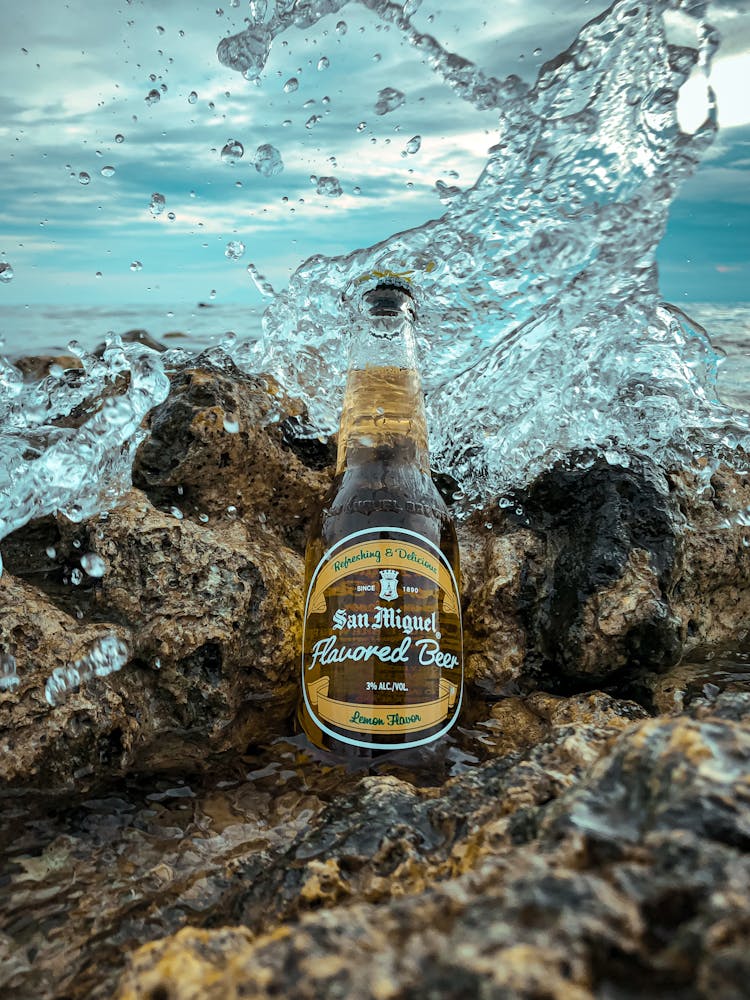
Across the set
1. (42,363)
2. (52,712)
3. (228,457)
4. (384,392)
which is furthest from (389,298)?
(42,363)

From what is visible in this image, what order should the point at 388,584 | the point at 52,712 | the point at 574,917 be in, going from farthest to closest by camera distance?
the point at 388,584 → the point at 52,712 → the point at 574,917

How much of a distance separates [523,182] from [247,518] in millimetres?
1602

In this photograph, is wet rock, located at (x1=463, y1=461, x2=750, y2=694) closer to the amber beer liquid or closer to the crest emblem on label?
the amber beer liquid

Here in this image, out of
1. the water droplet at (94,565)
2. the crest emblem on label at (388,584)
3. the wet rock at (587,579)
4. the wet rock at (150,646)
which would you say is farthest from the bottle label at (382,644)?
the water droplet at (94,565)

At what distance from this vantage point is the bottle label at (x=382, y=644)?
5.80 ft

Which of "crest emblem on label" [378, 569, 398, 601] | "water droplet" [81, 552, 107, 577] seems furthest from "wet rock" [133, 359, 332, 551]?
"crest emblem on label" [378, 569, 398, 601]

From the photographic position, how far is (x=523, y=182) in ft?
9.14

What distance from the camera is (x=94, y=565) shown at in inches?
73.5

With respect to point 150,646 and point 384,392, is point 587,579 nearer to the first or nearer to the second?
point 384,392

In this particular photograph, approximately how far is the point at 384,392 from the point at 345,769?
3.29 ft

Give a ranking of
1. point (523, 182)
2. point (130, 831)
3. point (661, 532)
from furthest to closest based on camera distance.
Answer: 1. point (523, 182)
2. point (661, 532)
3. point (130, 831)

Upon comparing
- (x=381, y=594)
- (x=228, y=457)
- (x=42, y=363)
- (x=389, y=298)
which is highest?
(x=42, y=363)

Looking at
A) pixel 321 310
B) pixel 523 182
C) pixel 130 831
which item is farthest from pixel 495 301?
pixel 130 831

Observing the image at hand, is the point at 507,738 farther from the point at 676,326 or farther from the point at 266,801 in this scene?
the point at 676,326
